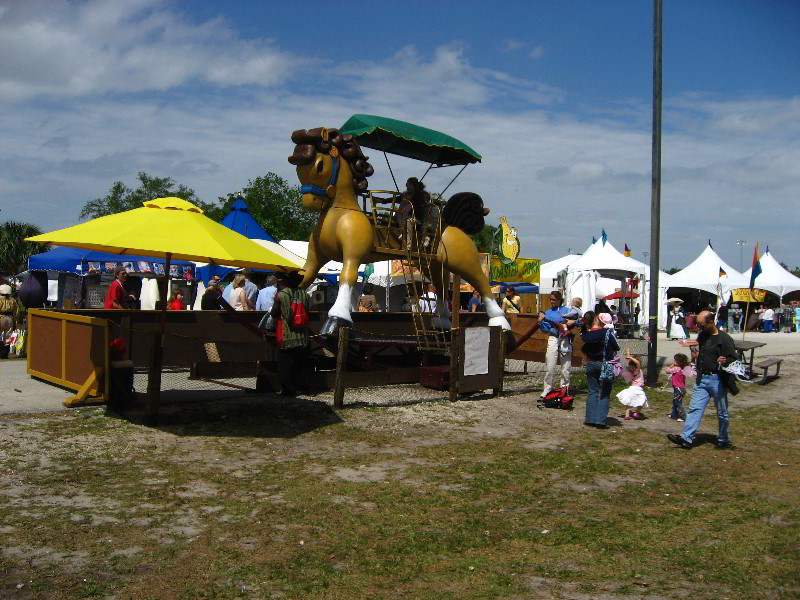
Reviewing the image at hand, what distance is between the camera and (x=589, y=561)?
5711mm

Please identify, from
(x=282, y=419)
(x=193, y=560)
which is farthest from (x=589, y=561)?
(x=282, y=419)

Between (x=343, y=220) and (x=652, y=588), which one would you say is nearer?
(x=652, y=588)

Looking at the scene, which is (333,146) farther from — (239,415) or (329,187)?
(239,415)

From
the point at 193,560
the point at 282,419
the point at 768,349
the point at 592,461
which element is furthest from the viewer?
the point at 768,349

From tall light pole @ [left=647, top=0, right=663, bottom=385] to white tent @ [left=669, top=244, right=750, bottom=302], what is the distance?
23.8 m

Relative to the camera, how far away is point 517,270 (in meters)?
33.9

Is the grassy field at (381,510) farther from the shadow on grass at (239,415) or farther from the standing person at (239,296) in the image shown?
the standing person at (239,296)

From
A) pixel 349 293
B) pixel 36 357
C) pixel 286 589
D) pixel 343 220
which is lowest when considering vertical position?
pixel 286 589

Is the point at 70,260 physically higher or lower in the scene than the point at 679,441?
higher

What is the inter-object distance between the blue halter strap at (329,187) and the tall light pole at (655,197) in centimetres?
665

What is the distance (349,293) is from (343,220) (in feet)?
4.02

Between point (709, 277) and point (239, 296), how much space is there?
2917 centimetres

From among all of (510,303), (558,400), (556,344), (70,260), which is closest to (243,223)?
(70,260)

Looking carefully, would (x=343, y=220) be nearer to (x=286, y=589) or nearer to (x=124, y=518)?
(x=124, y=518)
